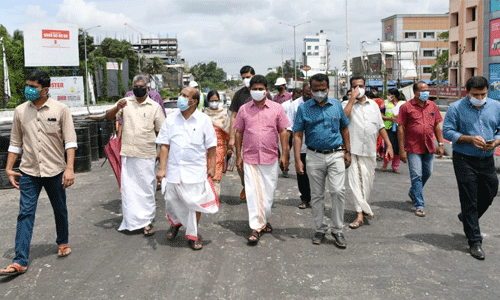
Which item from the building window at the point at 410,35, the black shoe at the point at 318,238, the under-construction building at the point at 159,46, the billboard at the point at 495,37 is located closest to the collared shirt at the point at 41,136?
the black shoe at the point at 318,238

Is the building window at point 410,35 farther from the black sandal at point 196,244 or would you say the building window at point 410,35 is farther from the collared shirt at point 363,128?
the black sandal at point 196,244

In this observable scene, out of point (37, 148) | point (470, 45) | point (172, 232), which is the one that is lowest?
point (172, 232)

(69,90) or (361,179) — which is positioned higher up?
(69,90)

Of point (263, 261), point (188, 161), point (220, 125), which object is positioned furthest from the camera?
point (220, 125)

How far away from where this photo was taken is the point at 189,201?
17.5 feet

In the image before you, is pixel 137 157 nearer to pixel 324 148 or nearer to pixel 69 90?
pixel 324 148

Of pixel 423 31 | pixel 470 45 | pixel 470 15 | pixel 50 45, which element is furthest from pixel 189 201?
pixel 423 31

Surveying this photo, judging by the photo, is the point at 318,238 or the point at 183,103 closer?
the point at 183,103

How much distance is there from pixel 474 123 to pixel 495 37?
30.0m

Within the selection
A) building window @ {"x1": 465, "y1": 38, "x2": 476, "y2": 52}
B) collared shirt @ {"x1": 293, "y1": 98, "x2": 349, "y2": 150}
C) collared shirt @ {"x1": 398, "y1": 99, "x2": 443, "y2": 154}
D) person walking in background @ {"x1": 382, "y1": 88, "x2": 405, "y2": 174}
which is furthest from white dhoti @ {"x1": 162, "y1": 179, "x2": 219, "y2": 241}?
building window @ {"x1": 465, "y1": 38, "x2": 476, "y2": 52}

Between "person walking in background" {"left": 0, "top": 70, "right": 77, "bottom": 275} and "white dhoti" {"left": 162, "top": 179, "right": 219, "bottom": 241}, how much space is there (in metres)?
1.06

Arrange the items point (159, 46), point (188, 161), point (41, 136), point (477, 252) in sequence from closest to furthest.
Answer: point (41, 136) < point (477, 252) < point (188, 161) < point (159, 46)

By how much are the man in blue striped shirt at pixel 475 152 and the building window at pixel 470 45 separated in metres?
47.6

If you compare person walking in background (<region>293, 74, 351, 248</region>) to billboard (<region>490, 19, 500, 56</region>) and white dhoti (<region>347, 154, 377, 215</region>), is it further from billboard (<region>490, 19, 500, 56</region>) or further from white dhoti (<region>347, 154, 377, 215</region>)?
billboard (<region>490, 19, 500, 56</region>)
